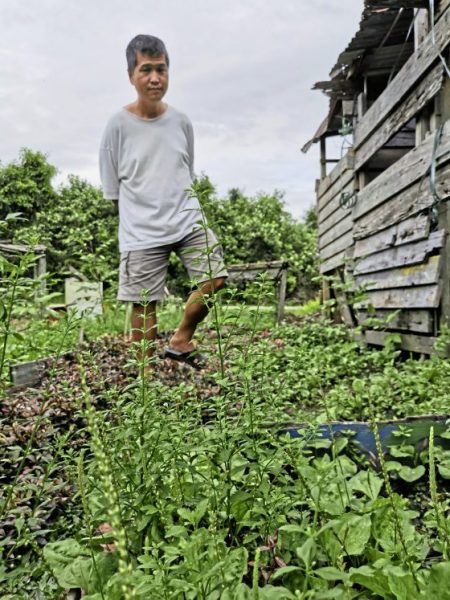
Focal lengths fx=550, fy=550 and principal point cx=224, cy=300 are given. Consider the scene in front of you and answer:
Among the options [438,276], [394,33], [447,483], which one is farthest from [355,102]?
[447,483]

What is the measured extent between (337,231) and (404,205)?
3.64m

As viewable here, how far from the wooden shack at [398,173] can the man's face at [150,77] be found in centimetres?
220

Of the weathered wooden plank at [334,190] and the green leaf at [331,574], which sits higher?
the weathered wooden plank at [334,190]

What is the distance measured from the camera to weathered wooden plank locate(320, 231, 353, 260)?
8000mm

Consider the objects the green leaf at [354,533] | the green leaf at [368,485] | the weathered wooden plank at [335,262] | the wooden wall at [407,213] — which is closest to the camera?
the green leaf at [354,533]

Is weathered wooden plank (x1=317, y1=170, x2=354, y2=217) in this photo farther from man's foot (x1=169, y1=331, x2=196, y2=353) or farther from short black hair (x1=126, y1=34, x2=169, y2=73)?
man's foot (x1=169, y1=331, x2=196, y2=353)

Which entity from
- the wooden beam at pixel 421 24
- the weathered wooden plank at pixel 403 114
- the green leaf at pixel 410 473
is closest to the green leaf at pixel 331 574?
the green leaf at pixel 410 473

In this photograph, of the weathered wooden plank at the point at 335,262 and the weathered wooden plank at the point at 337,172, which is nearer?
the weathered wooden plank at the point at 337,172

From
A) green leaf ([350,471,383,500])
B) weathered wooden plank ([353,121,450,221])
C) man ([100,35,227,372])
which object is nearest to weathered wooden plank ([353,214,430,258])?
weathered wooden plank ([353,121,450,221])

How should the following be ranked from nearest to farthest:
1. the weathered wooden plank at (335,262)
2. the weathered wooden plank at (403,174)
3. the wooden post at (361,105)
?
the weathered wooden plank at (403,174) → the wooden post at (361,105) → the weathered wooden plank at (335,262)

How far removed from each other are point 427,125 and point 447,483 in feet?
12.1

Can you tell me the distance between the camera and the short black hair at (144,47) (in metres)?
3.88

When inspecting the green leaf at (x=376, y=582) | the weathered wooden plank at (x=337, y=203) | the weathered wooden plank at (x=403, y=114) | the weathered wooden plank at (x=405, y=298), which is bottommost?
the green leaf at (x=376, y=582)

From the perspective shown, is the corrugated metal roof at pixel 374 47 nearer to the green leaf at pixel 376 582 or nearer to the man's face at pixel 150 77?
the man's face at pixel 150 77
